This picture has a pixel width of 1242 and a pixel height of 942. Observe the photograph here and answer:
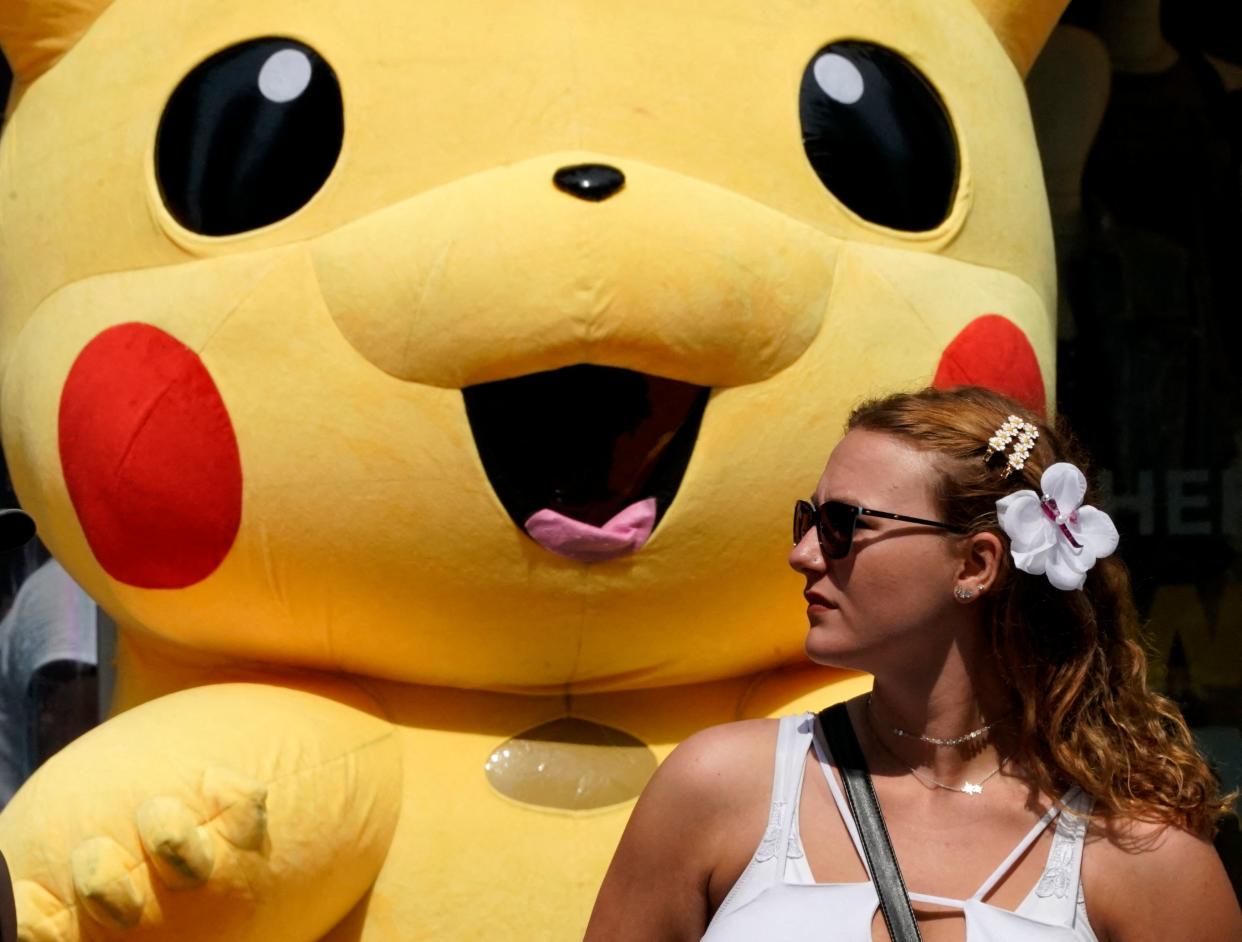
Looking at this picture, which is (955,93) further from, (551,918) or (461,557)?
(551,918)

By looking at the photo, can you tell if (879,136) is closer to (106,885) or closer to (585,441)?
(585,441)

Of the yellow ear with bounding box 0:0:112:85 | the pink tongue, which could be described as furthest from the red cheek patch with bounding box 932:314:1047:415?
the yellow ear with bounding box 0:0:112:85

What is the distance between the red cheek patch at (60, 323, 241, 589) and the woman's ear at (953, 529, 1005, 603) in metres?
1.33

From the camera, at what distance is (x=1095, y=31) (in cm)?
447

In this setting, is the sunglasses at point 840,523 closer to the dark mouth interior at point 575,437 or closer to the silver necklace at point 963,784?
the silver necklace at point 963,784

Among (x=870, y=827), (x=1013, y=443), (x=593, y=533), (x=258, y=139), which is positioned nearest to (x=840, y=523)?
(x=1013, y=443)

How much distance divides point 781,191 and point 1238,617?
199 cm

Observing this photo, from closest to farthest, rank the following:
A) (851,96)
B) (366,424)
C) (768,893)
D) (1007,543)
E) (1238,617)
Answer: (768,893)
(1007,543)
(366,424)
(851,96)
(1238,617)

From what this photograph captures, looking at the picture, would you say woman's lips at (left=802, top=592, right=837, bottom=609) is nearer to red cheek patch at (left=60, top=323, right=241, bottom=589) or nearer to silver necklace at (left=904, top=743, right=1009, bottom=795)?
silver necklace at (left=904, top=743, right=1009, bottom=795)

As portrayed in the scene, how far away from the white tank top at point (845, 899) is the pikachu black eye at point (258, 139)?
1.46 meters

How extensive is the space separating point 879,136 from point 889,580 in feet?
4.40

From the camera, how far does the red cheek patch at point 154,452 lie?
2832mm

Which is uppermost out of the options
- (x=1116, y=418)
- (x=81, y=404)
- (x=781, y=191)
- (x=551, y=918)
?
(x=781, y=191)

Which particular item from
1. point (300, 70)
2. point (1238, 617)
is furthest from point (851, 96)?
point (1238, 617)
